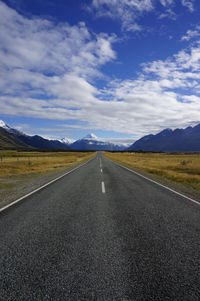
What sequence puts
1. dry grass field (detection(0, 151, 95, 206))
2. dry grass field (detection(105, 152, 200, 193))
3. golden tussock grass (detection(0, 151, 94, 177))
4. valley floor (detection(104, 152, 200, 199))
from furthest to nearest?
golden tussock grass (detection(0, 151, 94, 177)), dry grass field (detection(105, 152, 200, 193)), valley floor (detection(104, 152, 200, 199)), dry grass field (detection(0, 151, 95, 206))

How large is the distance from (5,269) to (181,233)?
3.87m

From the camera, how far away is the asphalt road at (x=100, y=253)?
139 inches

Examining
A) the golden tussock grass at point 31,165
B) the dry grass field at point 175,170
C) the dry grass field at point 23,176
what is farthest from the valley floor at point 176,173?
the golden tussock grass at point 31,165

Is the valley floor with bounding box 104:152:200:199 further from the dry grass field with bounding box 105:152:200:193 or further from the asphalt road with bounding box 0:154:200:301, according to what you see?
the asphalt road with bounding box 0:154:200:301

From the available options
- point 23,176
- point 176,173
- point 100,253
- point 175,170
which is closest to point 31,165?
point 23,176

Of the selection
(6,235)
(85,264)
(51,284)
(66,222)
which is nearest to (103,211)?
(66,222)

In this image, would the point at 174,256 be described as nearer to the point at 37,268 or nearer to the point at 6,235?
the point at 37,268

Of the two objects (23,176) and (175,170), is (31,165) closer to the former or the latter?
(23,176)

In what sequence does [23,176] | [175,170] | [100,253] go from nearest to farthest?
[100,253] < [23,176] < [175,170]

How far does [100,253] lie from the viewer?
4.80 meters

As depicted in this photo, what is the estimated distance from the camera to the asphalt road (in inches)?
139

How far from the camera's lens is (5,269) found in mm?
4152

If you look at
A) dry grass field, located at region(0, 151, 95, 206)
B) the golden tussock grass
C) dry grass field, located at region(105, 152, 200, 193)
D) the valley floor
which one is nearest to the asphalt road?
dry grass field, located at region(0, 151, 95, 206)

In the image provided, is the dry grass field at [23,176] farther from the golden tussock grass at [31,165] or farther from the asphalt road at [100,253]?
the asphalt road at [100,253]
